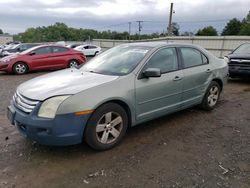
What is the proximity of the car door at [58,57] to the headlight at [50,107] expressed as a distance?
979 cm

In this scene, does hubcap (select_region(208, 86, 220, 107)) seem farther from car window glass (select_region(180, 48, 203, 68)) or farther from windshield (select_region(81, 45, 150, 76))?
windshield (select_region(81, 45, 150, 76))

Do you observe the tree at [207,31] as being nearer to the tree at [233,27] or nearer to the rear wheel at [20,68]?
the tree at [233,27]

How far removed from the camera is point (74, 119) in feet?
11.3

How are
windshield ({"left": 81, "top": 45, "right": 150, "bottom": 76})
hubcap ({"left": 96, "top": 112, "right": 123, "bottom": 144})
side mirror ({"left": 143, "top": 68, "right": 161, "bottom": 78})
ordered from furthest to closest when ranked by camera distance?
windshield ({"left": 81, "top": 45, "right": 150, "bottom": 76}), side mirror ({"left": 143, "top": 68, "right": 161, "bottom": 78}), hubcap ({"left": 96, "top": 112, "right": 123, "bottom": 144})

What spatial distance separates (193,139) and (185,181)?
1.28 meters

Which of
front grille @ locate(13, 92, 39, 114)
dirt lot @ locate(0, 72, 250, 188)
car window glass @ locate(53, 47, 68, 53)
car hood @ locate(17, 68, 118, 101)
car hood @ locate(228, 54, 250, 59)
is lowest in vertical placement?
dirt lot @ locate(0, 72, 250, 188)

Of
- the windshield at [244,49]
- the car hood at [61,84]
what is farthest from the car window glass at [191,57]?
the windshield at [244,49]

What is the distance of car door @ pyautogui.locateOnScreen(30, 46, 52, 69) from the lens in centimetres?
1239

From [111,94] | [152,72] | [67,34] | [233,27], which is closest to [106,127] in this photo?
[111,94]

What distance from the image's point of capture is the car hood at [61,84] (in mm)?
3534

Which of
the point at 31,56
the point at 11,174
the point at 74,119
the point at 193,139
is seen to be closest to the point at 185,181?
the point at 193,139

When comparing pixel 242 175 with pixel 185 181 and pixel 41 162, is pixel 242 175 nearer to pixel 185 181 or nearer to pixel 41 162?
pixel 185 181

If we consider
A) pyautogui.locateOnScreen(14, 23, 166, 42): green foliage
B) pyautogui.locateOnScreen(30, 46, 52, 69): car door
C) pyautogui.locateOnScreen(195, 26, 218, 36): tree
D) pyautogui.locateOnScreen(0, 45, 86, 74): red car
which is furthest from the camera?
pyautogui.locateOnScreen(14, 23, 166, 42): green foliage

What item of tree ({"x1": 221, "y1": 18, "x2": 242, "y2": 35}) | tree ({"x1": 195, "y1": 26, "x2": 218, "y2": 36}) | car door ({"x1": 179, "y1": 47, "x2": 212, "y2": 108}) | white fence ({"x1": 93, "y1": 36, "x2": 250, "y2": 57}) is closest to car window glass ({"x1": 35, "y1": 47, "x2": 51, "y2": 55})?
car door ({"x1": 179, "y1": 47, "x2": 212, "y2": 108})
